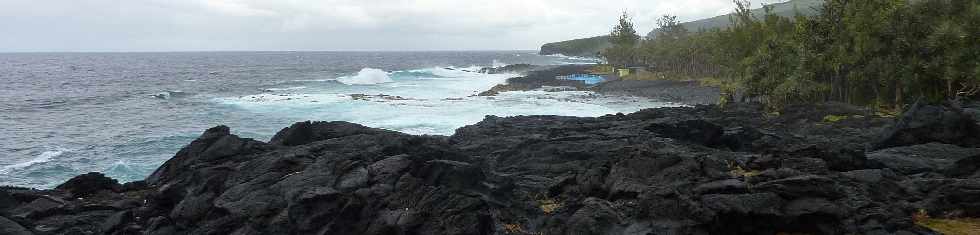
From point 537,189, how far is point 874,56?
942 inches

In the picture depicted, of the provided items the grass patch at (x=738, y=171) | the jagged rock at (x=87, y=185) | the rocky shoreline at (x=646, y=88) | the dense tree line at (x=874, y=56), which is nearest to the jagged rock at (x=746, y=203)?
the grass patch at (x=738, y=171)

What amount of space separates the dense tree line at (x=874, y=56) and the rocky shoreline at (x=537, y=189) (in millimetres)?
10813

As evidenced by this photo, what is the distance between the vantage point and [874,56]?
32688 millimetres

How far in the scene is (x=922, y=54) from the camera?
3070 cm

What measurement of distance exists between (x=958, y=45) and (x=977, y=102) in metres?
2.80

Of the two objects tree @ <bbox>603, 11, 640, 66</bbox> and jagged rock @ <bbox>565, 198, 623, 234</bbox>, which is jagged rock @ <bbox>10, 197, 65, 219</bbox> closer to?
jagged rock @ <bbox>565, 198, 623, 234</bbox>

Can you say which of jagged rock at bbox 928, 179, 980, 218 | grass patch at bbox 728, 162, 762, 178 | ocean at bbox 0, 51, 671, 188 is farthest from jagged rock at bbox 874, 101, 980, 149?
ocean at bbox 0, 51, 671, 188

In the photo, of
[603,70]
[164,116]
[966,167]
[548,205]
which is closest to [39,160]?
[164,116]

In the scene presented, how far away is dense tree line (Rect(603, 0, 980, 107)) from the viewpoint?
95.8 feet

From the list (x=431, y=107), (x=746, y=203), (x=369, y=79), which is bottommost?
(x=431, y=107)

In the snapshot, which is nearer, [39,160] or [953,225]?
[953,225]

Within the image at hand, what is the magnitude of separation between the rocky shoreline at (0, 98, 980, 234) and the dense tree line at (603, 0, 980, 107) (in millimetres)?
10813

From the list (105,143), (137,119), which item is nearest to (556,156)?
(105,143)

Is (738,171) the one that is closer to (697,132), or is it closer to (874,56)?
(697,132)
